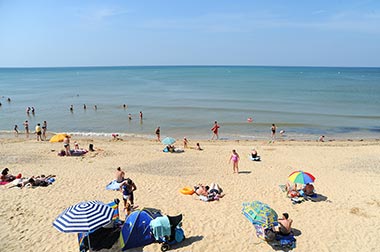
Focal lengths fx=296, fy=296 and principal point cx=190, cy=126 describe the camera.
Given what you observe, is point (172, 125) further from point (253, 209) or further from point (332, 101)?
point (332, 101)

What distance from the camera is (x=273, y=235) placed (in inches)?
332

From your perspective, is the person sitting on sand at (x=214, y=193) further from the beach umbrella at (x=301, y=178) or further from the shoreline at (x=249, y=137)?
the shoreline at (x=249, y=137)

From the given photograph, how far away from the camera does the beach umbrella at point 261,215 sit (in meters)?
8.61

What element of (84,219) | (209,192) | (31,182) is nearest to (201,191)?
(209,192)

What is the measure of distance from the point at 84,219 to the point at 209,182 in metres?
7.19

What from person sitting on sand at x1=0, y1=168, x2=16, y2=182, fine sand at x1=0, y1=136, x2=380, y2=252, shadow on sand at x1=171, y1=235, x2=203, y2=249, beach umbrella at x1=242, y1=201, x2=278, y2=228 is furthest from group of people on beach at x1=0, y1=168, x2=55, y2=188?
beach umbrella at x1=242, y1=201, x2=278, y2=228

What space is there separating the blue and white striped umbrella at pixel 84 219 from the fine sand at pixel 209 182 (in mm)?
1468

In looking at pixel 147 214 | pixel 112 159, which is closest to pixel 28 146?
pixel 112 159

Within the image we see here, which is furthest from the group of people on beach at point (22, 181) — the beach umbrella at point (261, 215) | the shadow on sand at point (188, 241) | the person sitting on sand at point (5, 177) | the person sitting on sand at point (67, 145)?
the beach umbrella at point (261, 215)

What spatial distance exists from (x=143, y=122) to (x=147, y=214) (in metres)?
23.3

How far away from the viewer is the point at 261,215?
8.77m

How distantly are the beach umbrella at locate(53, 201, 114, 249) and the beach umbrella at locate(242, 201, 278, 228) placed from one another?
164 inches

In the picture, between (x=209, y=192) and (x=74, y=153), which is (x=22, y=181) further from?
(x=209, y=192)

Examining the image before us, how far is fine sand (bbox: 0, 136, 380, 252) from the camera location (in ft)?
28.4
